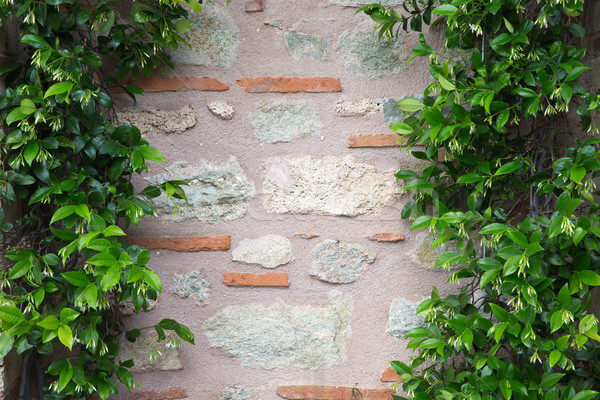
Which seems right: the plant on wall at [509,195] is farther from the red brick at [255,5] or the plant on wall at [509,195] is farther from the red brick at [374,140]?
the red brick at [255,5]

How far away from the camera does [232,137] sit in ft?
6.09

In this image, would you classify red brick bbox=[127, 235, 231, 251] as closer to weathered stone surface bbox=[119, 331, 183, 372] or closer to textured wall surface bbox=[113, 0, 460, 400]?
textured wall surface bbox=[113, 0, 460, 400]

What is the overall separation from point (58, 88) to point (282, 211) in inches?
32.6

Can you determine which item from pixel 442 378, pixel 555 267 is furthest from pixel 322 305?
pixel 555 267

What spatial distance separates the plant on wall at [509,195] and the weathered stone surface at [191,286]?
2.38 ft

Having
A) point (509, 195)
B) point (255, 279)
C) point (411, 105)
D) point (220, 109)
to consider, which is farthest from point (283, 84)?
point (509, 195)

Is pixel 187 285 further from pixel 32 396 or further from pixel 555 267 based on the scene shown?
pixel 555 267

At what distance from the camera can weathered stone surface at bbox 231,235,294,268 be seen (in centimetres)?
187

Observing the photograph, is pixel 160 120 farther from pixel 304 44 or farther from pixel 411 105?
pixel 411 105

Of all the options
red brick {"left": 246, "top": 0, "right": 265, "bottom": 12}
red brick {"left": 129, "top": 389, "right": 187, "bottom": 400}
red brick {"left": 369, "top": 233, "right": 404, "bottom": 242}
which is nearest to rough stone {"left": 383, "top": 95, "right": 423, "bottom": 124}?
red brick {"left": 369, "top": 233, "right": 404, "bottom": 242}

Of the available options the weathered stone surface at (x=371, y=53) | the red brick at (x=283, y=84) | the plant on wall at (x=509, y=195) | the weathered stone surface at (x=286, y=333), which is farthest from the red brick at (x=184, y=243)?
the weathered stone surface at (x=371, y=53)

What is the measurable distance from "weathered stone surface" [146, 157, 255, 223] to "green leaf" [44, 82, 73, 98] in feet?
1.55

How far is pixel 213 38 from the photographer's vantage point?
1.83 m

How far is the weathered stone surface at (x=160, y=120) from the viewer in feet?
6.06
